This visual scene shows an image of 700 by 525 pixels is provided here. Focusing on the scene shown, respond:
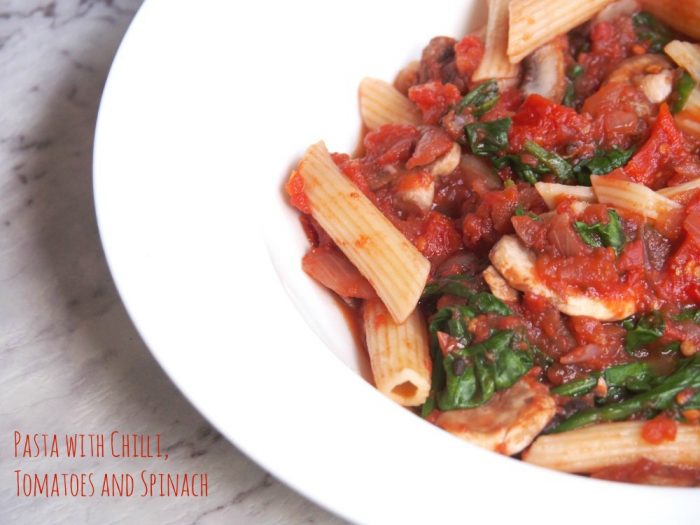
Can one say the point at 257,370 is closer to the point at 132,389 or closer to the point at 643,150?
the point at 132,389

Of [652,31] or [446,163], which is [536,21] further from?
[446,163]

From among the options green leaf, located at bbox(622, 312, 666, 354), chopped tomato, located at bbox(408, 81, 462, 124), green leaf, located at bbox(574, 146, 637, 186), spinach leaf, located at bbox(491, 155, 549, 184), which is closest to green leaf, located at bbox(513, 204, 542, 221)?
spinach leaf, located at bbox(491, 155, 549, 184)

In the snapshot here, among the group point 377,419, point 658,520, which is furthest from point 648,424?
point 377,419

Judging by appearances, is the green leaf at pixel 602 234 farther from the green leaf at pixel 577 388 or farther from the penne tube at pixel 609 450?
the penne tube at pixel 609 450

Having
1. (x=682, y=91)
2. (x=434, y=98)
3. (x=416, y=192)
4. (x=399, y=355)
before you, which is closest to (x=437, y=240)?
(x=416, y=192)

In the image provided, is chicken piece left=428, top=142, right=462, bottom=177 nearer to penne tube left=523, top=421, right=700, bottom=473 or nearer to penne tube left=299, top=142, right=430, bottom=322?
penne tube left=299, top=142, right=430, bottom=322

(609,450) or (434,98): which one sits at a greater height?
(434,98)

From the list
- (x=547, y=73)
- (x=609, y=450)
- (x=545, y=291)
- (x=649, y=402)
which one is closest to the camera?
(x=609, y=450)
